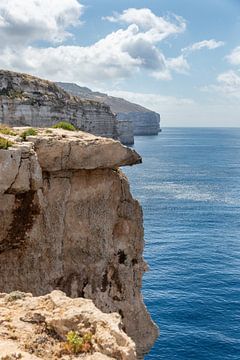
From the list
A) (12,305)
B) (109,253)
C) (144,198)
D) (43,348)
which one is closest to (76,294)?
(109,253)

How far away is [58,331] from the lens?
1620 centimetres

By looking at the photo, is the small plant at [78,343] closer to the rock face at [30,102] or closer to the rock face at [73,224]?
the rock face at [73,224]

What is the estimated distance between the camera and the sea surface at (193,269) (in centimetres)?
5116

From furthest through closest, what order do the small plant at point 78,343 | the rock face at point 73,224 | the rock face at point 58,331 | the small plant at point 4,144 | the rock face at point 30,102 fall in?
1. the rock face at point 30,102
2. the rock face at point 73,224
3. the small plant at point 4,144
4. the small plant at point 78,343
5. the rock face at point 58,331

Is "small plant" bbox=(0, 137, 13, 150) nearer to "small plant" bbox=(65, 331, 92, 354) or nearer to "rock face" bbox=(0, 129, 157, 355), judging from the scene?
"rock face" bbox=(0, 129, 157, 355)

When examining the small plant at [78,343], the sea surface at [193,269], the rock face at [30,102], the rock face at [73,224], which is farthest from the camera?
the rock face at [30,102]

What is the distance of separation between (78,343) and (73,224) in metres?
18.9

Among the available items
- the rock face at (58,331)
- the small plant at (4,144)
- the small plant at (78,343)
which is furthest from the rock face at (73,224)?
the small plant at (78,343)

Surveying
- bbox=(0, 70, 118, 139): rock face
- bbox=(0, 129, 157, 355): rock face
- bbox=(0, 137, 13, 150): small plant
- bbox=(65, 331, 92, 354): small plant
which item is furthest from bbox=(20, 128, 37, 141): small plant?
bbox=(0, 70, 118, 139): rock face

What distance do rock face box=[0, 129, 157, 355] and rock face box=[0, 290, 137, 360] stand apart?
11664 millimetres

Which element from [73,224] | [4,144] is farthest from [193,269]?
[4,144]

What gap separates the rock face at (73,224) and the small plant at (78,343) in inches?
573

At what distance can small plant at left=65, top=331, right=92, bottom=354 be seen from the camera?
1479cm

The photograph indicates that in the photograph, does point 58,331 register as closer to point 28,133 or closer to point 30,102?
point 28,133
